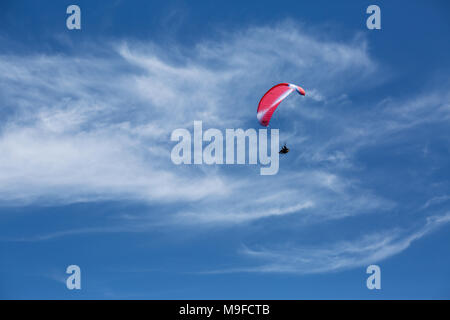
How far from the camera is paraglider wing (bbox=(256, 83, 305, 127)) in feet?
169

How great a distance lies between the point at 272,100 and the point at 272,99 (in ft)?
0.50

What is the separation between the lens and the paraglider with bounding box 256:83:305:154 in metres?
51.4

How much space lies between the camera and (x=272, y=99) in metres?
53.2

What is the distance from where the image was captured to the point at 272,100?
53281 millimetres

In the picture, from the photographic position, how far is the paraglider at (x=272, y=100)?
169 feet

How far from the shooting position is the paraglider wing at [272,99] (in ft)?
169
